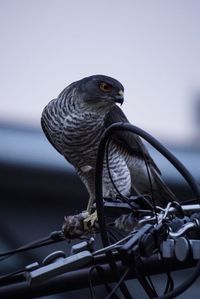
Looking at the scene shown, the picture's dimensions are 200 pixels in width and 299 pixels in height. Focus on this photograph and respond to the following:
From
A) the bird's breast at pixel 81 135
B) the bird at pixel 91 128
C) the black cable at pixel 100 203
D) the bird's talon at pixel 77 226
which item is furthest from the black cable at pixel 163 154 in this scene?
the bird's breast at pixel 81 135

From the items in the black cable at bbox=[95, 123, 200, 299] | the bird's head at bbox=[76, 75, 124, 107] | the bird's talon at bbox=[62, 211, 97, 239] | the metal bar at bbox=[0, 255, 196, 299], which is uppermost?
the bird's head at bbox=[76, 75, 124, 107]

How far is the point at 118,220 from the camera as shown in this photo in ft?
5.09

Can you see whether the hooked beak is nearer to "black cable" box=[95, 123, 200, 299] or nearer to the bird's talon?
the bird's talon

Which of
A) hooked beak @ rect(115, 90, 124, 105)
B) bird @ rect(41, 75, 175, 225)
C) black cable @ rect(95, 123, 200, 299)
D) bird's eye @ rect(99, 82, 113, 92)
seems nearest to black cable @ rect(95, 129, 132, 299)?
black cable @ rect(95, 123, 200, 299)

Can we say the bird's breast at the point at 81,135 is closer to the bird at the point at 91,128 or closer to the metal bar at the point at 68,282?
the bird at the point at 91,128

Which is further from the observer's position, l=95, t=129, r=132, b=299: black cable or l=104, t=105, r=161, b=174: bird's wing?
l=104, t=105, r=161, b=174: bird's wing

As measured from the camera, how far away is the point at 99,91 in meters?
3.19

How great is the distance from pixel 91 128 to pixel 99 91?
7.4 inches

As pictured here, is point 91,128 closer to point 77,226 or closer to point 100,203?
point 77,226

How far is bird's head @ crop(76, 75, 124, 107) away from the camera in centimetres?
313

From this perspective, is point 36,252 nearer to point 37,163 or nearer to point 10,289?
point 37,163

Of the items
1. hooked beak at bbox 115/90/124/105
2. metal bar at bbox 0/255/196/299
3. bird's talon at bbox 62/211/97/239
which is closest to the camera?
metal bar at bbox 0/255/196/299

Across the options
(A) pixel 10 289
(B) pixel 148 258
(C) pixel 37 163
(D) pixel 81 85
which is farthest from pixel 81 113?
(B) pixel 148 258

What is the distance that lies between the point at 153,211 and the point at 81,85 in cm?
191
